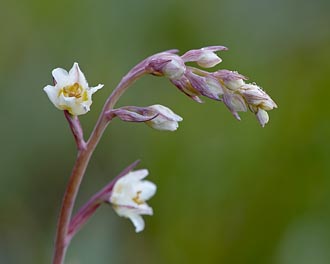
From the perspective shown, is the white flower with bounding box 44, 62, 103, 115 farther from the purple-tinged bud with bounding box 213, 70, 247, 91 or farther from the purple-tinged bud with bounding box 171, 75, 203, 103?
the purple-tinged bud with bounding box 213, 70, 247, 91

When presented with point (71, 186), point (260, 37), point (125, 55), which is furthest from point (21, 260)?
point (260, 37)

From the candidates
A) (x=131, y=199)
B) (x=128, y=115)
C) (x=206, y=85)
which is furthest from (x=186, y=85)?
(x=131, y=199)

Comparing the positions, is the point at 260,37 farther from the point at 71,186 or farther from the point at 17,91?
the point at 71,186

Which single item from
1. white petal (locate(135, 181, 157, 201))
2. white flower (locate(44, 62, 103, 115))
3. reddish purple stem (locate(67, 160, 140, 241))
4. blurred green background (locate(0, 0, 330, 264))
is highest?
white flower (locate(44, 62, 103, 115))

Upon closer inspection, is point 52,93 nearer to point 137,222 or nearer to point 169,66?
point 169,66

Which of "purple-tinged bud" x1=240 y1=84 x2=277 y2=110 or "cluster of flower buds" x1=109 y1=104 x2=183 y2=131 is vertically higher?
"purple-tinged bud" x1=240 y1=84 x2=277 y2=110

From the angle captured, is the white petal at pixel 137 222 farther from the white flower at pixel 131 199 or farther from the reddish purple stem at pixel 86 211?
the reddish purple stem at pixel 86 211

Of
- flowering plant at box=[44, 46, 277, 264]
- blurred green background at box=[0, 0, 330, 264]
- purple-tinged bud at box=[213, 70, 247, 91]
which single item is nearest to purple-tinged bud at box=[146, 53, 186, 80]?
flowering plant at box=[44, 46, 277, 264]
